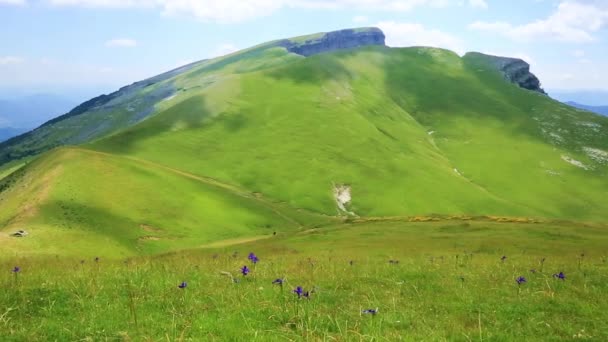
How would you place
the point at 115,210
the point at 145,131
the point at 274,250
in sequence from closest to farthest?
the point at 274,250, the point at 115,210, the point at 145,131

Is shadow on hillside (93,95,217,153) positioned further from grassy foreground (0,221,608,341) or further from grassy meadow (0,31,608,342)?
grassy foreground (0,221,608,341)

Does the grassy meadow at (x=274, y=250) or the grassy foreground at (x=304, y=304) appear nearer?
the grassy foreground at (x=304, y=304)

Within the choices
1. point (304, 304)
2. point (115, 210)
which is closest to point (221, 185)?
point (115, 210)

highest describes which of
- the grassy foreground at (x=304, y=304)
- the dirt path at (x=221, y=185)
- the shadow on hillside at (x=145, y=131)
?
the shadow on hillside at (x=145, y=131)

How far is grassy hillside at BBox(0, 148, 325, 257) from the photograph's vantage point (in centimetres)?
8119

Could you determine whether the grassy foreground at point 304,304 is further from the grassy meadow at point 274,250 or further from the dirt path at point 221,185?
the dirt path at point 221,185

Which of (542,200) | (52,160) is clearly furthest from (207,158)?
(542,200)

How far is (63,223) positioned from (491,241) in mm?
69700

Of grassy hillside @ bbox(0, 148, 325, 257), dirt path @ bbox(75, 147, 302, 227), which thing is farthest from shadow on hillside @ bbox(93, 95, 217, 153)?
grassy hillside @ bbox(0, 148, 325, 257)

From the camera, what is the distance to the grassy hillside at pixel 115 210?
81.2 m

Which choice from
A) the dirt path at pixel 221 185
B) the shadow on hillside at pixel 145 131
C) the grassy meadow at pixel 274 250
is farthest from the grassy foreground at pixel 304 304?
the shadow on hillside at pixel 145 131

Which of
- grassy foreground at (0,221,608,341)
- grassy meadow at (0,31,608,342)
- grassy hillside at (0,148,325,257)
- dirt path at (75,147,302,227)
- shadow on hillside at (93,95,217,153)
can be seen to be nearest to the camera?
grassy foreground at (0,221,608,341)

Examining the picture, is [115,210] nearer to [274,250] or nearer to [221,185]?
[221,185]

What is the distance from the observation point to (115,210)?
99.2 metres
